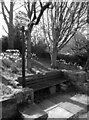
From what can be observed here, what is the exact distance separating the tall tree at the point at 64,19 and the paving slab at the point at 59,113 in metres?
3.90

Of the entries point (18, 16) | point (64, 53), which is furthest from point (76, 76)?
point (64, 53)

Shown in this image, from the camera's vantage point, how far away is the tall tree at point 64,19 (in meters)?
6.13

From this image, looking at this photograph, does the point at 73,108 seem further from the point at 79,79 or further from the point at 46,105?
the point at 79,79

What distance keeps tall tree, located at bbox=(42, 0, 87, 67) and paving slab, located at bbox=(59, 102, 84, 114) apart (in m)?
3.62

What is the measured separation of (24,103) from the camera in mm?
2646

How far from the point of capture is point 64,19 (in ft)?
20.7

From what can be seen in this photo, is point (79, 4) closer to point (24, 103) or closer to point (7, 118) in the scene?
point (24, 103)

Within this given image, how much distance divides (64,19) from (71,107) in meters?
4.78

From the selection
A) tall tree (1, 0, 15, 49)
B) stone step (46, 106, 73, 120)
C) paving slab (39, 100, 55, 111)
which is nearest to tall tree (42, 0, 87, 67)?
tall tree (1, 0, 15, 49)

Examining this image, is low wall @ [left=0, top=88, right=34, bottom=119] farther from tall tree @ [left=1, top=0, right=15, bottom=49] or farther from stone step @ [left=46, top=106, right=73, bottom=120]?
tall tree @ [left=1, top=0, right=15, bottom=49]

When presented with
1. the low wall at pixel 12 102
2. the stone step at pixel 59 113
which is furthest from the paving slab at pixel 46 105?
the low wall at pixel 12 102

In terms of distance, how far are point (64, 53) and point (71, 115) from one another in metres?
7.41

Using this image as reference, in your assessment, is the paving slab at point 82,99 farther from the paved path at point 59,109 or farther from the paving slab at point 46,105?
the paving slab at point 46,105

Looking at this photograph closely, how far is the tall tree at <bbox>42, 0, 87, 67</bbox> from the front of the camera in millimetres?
6129
